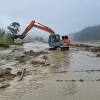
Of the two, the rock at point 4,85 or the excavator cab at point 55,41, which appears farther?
the excavator cab at point 55,41

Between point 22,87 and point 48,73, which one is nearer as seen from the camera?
point 22,87

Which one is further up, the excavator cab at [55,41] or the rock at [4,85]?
the excavator cab at [55,41]

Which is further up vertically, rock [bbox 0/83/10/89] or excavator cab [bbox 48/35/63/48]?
excavator cab [bbox 48/35/63/48]

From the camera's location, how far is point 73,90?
451 inches

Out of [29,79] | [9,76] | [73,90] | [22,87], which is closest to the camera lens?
[73,90]

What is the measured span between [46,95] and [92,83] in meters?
2.95

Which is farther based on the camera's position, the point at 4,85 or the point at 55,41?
the point at 55,41

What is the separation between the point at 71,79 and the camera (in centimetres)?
1434

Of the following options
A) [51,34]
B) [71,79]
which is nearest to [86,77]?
[71,79]

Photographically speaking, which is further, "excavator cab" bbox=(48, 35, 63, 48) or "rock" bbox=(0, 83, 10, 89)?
"excavator cab" bbox=(48, 35, 63, 48)

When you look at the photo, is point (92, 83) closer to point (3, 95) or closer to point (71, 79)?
point (71, 79)

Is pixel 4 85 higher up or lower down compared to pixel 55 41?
lower down

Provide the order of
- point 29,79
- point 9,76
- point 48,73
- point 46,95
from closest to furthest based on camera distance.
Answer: point 46,95
point 29,79
point 9,76
point 48,73

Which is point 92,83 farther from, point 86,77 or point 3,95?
point 3,95
